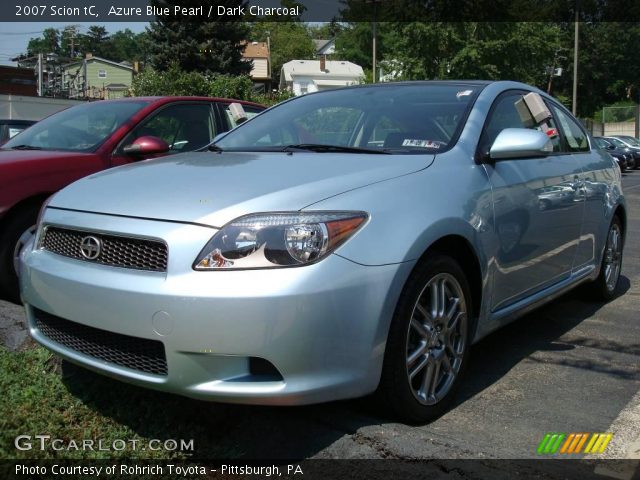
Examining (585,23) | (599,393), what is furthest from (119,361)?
(585,23)

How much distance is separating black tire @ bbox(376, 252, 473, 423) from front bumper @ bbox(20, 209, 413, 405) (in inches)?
4.4

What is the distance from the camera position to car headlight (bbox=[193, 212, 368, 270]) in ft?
7.89

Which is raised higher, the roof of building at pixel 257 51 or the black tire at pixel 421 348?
the roof of building at pixel 257 51

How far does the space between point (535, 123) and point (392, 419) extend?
89.3 inches

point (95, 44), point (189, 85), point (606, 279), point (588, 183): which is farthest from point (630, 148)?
point (95, 44)

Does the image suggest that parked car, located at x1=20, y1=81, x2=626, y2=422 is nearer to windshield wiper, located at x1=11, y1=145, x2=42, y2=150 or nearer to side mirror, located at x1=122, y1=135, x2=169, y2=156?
side mirror, located at x1=122, y1=135, x2=169, y2=156

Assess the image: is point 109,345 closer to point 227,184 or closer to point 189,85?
point 227,184

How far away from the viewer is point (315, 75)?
59250mm

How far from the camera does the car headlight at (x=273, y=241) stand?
2.41 m

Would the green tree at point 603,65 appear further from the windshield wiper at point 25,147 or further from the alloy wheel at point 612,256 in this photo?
the windshield wiper at point 25,147

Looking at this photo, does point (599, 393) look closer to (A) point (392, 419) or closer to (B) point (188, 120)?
(A) point (392, 419)

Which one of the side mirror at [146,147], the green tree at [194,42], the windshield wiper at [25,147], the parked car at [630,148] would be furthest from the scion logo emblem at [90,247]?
the green tree at [194,42]

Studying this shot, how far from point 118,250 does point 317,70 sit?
194 ft

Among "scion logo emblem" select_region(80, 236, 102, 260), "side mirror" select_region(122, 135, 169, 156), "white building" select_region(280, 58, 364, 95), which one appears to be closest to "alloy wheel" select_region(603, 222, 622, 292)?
"side mirror" select_region(122, 135, 169, 156)
